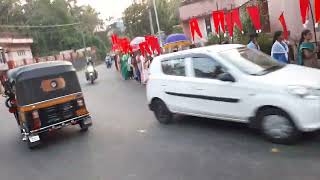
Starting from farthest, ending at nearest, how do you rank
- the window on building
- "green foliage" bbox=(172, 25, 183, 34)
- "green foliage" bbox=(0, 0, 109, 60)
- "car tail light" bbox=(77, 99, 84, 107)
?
"green foliage" bbox=(0, 0, 109, 60)
the window on building
"green foliage" bbox=(172, 25, 183, 34)
"car tail light" bbox=(77, 99, 84, 107)

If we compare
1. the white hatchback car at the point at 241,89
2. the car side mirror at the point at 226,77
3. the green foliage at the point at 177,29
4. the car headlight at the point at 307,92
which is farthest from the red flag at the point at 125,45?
the green foliage at the point at 177,29

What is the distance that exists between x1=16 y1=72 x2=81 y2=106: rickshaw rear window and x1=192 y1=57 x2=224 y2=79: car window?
3.55m

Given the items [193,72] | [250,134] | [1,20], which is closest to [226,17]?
[193,72]

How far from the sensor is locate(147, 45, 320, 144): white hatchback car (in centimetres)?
595

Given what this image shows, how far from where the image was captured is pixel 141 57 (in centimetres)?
1848

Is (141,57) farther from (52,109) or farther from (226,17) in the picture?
(52,109)

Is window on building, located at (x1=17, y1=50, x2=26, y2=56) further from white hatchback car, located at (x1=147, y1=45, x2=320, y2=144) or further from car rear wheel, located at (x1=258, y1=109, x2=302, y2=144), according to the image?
car rear wheel, located at (x1=258, y1=109, x2=302, y2=144)

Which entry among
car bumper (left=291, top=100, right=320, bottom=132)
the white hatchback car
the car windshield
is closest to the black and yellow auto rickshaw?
the white hatchback car

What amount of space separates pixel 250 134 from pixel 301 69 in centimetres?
148

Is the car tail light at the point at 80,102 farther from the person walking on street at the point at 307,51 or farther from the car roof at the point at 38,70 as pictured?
the person walking on street at the point at 307,51

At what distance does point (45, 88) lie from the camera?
9375 mm

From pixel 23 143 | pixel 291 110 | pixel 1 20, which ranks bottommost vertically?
pixel 23 143

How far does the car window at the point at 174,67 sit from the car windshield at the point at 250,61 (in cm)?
105

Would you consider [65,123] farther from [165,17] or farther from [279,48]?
[165,17]
